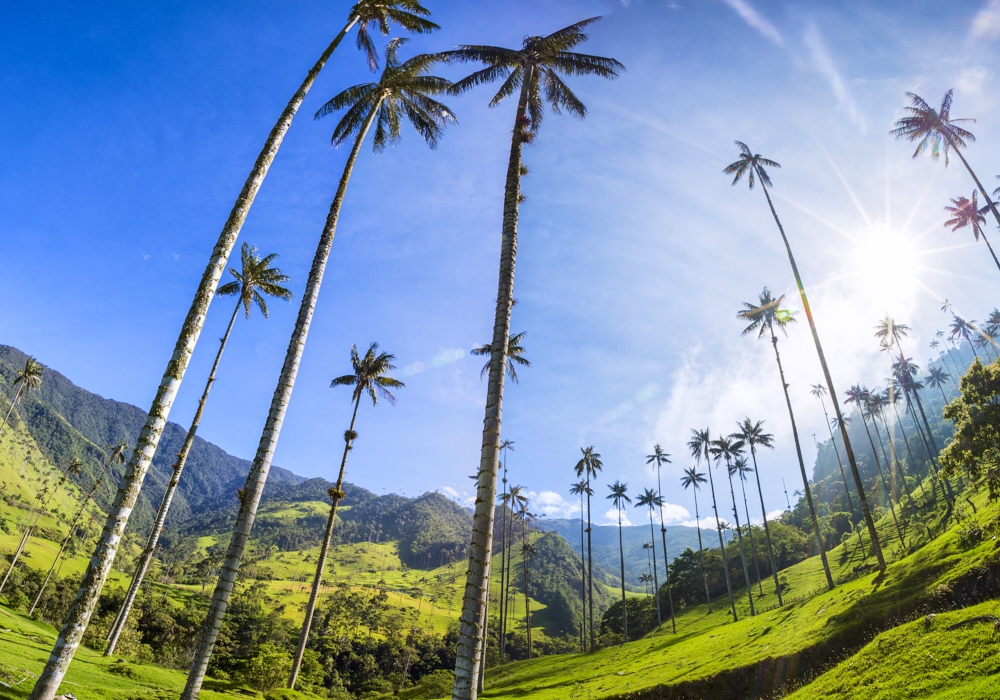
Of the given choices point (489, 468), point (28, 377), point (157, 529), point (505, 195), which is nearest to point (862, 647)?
point (489, 468)

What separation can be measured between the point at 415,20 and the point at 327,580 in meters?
180

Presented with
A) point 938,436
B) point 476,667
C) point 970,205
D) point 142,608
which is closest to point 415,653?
point 142,608

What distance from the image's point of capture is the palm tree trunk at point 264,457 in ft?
34.5

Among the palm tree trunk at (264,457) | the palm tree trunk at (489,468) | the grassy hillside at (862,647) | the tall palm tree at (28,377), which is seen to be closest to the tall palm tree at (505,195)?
the palm tree trunk at (489,468)

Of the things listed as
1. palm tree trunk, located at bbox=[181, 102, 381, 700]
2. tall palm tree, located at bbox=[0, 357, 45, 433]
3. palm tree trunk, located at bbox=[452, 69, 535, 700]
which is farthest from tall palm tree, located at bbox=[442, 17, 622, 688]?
tall palm tree, located at bbox=[0, 357, 45, 433]

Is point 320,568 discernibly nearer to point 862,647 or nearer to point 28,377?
point 862,647

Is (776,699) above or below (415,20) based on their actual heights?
below

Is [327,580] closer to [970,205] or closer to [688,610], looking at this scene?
[688,610]

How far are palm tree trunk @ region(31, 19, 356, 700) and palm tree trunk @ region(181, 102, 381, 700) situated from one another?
2.62 metres

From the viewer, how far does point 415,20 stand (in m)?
16.5

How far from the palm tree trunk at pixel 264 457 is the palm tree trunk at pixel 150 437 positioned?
2.62 m

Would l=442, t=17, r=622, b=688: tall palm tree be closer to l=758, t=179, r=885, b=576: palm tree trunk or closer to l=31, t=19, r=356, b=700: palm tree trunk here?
l=31, t=19, r=356, b=700: palm tree trunk

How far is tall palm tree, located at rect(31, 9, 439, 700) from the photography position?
24.1 ft

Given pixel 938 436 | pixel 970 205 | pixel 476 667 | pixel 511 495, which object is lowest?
pixel 476 667
